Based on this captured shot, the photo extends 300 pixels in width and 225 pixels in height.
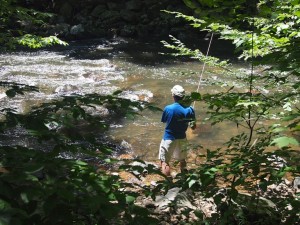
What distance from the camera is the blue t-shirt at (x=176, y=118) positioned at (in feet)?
16.9

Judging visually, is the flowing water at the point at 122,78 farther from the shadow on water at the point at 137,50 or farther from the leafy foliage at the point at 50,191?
the leafy foliage at the point at 50,191

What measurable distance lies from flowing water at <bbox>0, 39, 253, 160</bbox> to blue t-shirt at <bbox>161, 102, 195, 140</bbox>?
163 centimetres

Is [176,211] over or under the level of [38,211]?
under

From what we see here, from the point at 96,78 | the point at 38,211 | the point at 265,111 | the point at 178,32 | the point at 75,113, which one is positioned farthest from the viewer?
the point at 178,32

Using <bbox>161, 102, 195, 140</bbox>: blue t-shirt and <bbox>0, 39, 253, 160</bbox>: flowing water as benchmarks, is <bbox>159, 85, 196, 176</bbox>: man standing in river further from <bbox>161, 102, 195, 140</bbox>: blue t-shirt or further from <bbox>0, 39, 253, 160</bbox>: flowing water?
<bbox>0, 39, 253, 160</bbox>: flowing water

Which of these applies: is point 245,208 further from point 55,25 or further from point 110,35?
point 55,25

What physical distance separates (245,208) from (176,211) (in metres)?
0.85

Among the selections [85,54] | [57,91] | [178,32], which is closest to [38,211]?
[57,91]

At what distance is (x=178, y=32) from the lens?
18734 mm

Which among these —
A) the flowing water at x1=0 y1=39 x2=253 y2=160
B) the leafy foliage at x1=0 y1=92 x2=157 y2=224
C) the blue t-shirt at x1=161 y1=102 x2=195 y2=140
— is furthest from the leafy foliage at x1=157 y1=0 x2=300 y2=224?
the flowing water at x1=0 y1=39 x2=253 y2=160

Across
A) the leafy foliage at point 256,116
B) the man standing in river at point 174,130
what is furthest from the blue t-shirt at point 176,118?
the leafy foliage at point 256,116

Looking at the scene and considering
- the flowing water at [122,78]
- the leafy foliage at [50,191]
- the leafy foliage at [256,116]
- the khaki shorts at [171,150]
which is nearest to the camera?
the leafy foliage at [50,191]

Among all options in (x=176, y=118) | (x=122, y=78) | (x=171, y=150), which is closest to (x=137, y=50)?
(x=122, y=78)

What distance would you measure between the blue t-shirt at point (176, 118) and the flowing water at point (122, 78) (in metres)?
1.63
